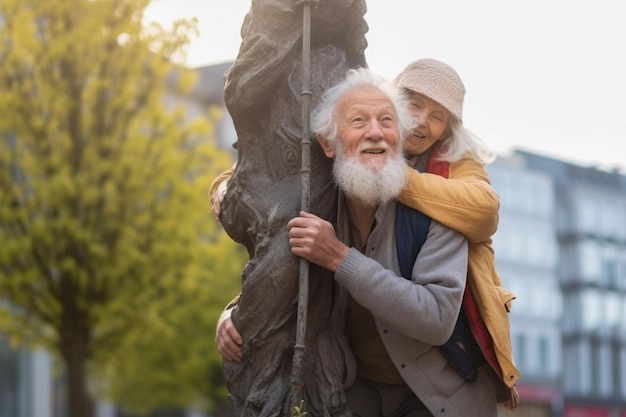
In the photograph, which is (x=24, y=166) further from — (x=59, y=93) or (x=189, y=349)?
(x=189, y=349)

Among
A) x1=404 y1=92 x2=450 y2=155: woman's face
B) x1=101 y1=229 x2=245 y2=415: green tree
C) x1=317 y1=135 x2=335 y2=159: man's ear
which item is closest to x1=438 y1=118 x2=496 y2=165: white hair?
x1=404 y1=92 x2=450 y2=155: woman's face

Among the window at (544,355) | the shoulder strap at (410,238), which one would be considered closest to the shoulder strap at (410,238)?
the shoulder strap at (410,238)

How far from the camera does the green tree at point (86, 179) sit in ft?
49.2

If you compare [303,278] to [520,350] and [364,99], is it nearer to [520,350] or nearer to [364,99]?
[364,99]

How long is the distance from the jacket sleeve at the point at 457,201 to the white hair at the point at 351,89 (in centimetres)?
18

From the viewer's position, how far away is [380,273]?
375cm

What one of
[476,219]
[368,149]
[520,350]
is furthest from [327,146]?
[520,350]

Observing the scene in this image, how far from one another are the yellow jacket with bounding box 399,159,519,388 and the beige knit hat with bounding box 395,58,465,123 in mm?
279

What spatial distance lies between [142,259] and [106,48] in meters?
2.90

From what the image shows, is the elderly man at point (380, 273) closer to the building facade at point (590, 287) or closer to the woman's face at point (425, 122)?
the woman's face at point (425, 122)

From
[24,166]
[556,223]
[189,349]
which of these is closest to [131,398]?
[189,349]

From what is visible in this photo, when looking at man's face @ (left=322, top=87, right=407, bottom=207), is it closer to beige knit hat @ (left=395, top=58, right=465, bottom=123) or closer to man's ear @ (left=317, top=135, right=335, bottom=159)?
man's ear @ (left=317, top=135, right=335, bottom=159)

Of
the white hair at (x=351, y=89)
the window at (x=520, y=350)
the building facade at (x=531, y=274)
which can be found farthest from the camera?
the window at (x=520, y=350)

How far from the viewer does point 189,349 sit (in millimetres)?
29719
